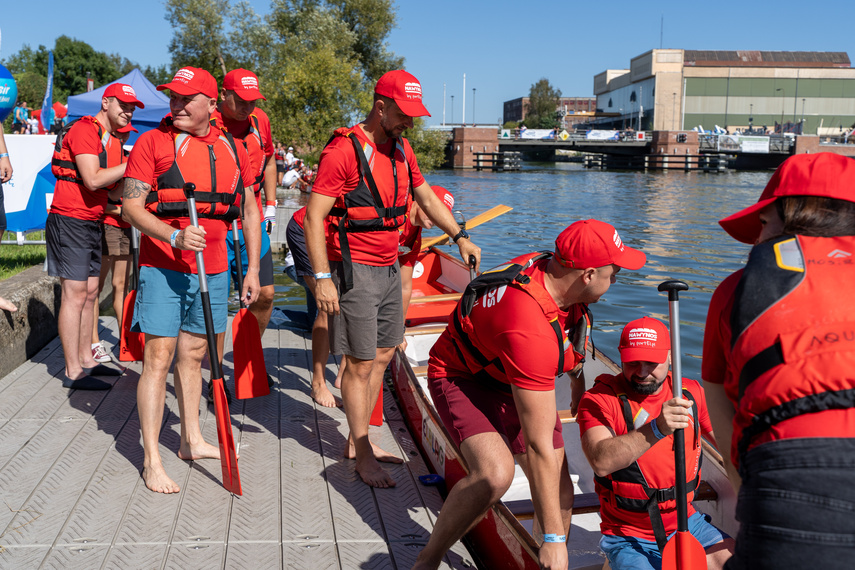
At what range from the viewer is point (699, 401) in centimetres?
336

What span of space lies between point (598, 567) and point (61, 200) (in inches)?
162

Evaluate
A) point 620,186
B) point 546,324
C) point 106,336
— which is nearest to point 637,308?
point 106,336

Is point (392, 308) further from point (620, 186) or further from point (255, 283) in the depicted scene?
point (620, 186)

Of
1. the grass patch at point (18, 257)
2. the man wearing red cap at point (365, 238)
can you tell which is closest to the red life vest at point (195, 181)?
the man wearing red cap at point (365, 238)

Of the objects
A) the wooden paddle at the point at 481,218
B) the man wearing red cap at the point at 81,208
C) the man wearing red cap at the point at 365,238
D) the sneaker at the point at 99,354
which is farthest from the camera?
the wooden paddle at the point at 481,218

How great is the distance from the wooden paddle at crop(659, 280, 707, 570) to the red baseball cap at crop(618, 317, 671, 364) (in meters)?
0.45

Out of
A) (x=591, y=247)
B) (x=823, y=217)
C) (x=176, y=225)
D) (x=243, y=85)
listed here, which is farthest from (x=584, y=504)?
(x=243, y=85)

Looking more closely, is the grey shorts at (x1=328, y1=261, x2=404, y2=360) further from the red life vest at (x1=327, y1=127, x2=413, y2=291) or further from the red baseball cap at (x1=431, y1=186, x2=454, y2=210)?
the red baseball cap at (x1=431, y1=186, x2=454, y2=210)

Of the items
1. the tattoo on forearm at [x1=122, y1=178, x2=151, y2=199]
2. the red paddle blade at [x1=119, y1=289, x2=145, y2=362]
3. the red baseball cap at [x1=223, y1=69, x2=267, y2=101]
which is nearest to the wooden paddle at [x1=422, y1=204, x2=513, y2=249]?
the red baseball cap at [x1=223, y1=69, x2=267, y2=101]

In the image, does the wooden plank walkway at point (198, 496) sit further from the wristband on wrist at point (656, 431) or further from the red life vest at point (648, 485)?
the wristband on wrist at point (656, 431)

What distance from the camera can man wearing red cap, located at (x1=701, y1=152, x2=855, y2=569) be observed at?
1499 millimetres

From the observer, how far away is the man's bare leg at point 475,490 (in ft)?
9.56

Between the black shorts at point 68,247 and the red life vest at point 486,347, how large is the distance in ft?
10.3

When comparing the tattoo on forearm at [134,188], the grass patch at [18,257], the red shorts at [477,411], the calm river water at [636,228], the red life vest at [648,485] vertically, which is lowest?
the calm river water at [636,228]
